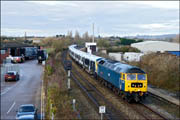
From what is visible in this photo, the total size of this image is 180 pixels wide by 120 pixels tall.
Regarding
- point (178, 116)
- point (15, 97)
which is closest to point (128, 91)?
point (178, 116)

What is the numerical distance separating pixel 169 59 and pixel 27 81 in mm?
18411

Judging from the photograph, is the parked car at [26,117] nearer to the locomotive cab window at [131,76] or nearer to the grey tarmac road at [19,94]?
the grey tarmac road at [19,94]

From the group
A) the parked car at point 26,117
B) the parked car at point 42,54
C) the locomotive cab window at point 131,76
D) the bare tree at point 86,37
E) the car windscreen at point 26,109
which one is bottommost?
the parked car at point 26,117

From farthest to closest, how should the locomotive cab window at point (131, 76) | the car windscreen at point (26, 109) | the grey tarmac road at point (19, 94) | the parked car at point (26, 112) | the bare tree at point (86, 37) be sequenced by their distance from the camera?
the bare tree at point (86, 37)
the grey tarmac road at point (19, 94)
the locomotive cab window at point (131, 76)
the car windscreen at point (26, 109)
the parked car at point (26, 112)

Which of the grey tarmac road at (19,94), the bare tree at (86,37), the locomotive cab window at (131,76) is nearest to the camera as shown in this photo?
the locomotive cab window at (131,76)

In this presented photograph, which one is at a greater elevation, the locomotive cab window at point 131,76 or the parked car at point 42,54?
the parked car at point 42,54

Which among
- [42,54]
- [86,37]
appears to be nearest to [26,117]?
[42,54]

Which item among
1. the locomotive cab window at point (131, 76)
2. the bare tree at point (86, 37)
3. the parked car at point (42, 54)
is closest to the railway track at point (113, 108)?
the locomotive cab window at point (131, 76)

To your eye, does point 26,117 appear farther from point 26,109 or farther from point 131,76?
point 131,76

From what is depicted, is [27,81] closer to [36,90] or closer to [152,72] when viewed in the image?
[36,90]

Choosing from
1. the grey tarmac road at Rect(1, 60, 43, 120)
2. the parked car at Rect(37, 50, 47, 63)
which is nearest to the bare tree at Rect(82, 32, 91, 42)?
the parked car at Rect(37, 50, 47, 63)

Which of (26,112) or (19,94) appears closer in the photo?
(26,112)

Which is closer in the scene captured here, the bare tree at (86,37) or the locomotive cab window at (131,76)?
the locomotive cab window at (131,76)

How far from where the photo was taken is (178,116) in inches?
708
